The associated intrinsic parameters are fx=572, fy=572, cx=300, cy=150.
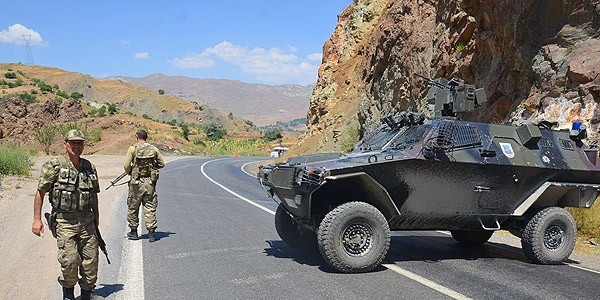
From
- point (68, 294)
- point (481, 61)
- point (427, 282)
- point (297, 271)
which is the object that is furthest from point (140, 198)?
point (481, 61)

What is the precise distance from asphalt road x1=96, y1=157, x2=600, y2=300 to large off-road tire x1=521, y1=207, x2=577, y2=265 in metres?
0.20

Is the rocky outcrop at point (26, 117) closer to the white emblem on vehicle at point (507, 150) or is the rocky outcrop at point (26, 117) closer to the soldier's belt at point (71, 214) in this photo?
the soldier's belt at point (71, 214)

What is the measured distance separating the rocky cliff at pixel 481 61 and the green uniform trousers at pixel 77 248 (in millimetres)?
11108

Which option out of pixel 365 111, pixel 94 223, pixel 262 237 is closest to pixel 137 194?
pixel 262 237

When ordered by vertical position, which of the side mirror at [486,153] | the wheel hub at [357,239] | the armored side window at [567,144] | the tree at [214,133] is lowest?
the tree at [214,133]

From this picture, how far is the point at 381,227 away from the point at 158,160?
12.9 feet

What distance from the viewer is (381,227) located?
276 inches

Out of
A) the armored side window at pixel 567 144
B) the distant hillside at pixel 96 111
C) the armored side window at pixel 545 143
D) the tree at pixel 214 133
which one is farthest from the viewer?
the tree at pixel 214 133

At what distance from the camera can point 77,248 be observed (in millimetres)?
5348

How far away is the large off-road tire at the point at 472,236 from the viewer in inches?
356

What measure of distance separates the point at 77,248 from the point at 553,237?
633cm

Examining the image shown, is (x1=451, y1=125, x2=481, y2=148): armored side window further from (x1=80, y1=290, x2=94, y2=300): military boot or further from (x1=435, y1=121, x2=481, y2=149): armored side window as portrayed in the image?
(x1=80, y1=290, x2=94, y2=300): military boot

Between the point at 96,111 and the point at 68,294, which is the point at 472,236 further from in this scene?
the point at 96,111

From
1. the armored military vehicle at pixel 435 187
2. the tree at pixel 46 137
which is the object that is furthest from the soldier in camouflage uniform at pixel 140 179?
the tree at pixel 46 137
